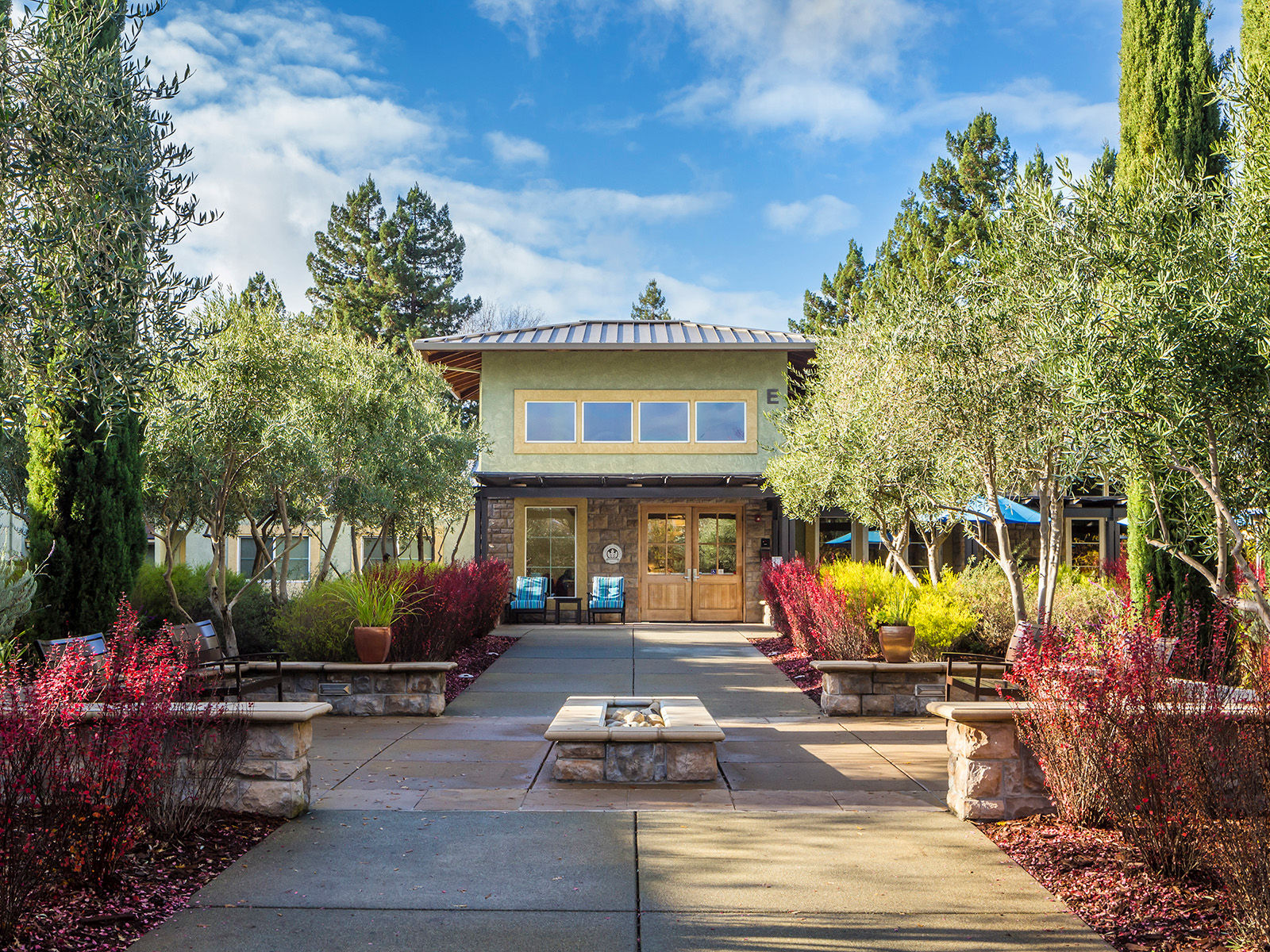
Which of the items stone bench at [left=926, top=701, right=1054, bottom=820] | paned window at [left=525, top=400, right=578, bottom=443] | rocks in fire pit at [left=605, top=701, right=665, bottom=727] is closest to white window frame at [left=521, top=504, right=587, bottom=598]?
paned window at [left=525, top=400, right=578, bottom=443]

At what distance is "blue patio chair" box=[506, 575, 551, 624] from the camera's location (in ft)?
58.6

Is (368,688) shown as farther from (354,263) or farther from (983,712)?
(354,263)

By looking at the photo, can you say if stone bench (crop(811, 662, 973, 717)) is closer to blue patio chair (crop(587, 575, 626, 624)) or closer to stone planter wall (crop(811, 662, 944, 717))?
stone planter wall (crop(811, 662, 944, 717))

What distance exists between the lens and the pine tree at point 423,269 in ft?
103

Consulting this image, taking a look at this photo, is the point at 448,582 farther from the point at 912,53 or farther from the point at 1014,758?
the point at 912,53

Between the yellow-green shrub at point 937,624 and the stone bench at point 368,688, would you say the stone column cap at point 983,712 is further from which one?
the stone bench at point 368,688

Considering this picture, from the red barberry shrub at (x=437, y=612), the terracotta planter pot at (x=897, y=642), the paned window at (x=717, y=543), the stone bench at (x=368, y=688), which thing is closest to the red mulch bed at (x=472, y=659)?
the red barberry shrub at (x=437, y=612)

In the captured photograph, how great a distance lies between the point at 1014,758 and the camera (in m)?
5.15

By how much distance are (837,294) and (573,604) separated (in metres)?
16.4

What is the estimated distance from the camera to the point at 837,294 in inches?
1185

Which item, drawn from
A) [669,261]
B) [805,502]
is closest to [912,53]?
[805,502]

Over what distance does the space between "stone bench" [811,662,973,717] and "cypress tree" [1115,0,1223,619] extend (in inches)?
80.1

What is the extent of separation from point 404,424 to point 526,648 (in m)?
Result: 3.84

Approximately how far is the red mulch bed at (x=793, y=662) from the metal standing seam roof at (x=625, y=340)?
5850 millimetres
